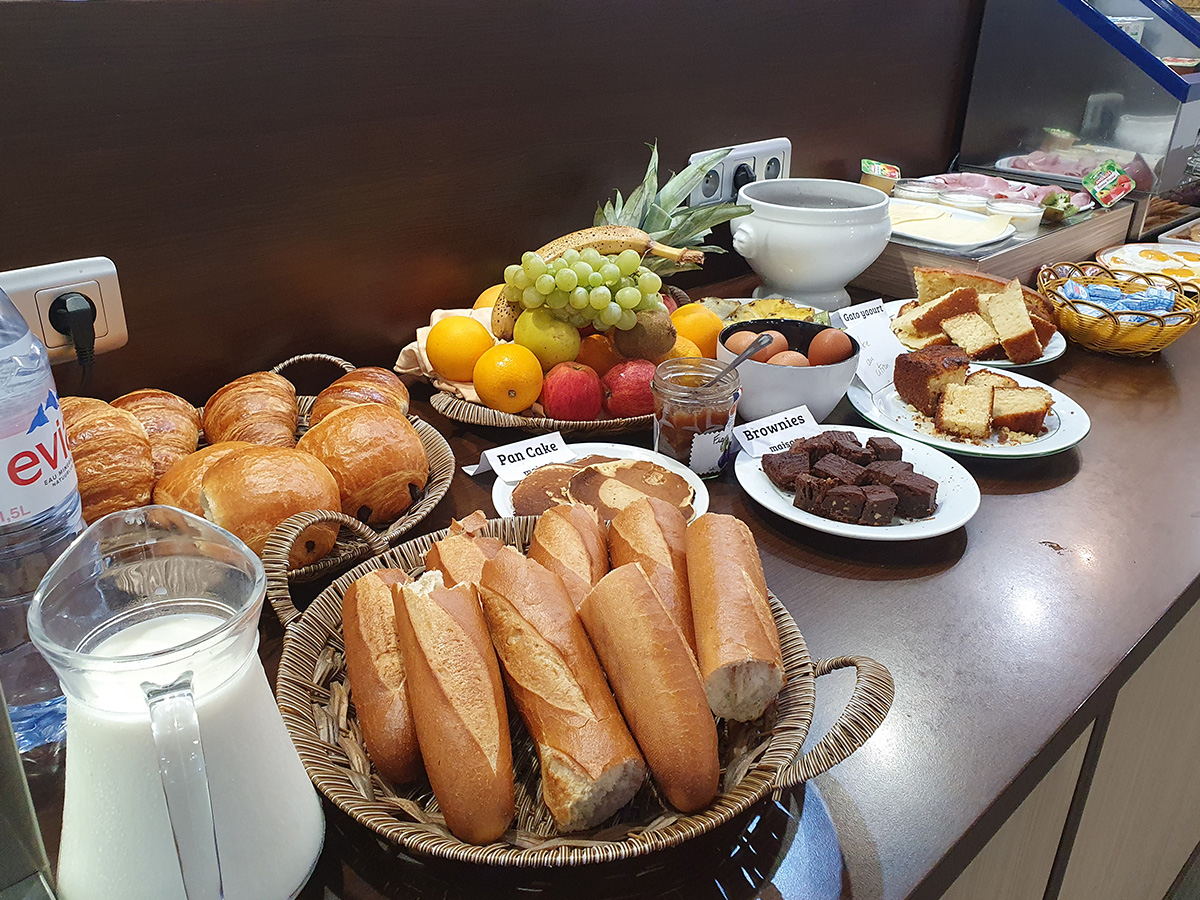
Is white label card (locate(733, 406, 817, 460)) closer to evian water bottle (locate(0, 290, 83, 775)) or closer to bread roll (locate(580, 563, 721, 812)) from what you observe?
bread roll (locate(580, 563, 721, 812))

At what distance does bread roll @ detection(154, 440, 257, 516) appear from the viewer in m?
0.79

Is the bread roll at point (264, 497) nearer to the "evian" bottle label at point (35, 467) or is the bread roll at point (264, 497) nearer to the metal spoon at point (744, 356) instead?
the "evian" bottle label at point (35, 467)

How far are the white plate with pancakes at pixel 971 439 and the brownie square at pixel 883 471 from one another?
0.52 feet

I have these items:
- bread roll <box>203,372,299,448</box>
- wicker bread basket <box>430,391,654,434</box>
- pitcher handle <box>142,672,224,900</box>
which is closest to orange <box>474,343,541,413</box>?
wicker bread basket <box>430,391,654,434</box>

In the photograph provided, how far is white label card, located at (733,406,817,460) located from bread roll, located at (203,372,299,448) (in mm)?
508

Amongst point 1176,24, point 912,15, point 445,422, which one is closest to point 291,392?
point 445,422

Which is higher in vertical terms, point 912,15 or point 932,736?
point 912,15

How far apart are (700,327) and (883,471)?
0.39m

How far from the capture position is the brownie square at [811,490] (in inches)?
36.0

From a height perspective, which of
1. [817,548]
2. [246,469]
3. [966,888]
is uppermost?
[246,469]

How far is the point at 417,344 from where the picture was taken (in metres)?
1.23

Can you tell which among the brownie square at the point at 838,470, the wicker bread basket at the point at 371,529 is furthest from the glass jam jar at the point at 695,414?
the wicker bread basket at the point at 371,529

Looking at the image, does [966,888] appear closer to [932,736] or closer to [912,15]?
[932,736]

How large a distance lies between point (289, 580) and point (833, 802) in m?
0.48
